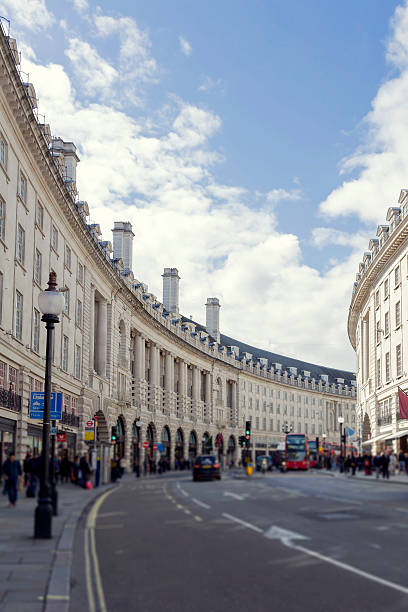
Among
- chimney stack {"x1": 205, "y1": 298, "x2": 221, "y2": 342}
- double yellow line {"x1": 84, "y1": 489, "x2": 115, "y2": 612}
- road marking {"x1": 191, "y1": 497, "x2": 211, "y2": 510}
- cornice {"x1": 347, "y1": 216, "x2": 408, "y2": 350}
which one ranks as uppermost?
chimney stack {"x1": 205, "y1": 298, "x2": 221, "y2": 342}

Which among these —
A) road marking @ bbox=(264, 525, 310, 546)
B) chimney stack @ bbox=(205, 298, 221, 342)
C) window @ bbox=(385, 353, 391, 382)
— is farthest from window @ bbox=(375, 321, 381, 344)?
chimney stack @ bbox=(205, 298, 221, 342)

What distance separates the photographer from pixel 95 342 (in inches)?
2562

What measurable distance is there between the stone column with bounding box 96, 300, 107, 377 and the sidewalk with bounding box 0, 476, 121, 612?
147ft

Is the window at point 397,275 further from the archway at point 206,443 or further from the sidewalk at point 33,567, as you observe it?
the archway at point 206,443

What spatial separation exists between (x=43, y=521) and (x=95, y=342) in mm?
50564

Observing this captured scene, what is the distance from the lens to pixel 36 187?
43125 mm

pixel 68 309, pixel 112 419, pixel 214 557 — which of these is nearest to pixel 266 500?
pixel 214 557

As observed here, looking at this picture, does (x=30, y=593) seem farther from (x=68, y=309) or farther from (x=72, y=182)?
(x=72, y=182)

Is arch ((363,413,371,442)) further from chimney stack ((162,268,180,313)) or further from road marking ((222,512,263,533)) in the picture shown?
road marking ((222,512,263,533))

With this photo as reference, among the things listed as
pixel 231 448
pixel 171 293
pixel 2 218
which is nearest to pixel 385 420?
pixel 2 218

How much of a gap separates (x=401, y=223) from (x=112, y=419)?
94.9 feet

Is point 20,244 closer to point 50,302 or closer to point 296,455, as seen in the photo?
point 50,302

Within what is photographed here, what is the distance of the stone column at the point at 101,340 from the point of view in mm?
64188

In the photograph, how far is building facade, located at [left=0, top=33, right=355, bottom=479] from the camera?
37312mm
